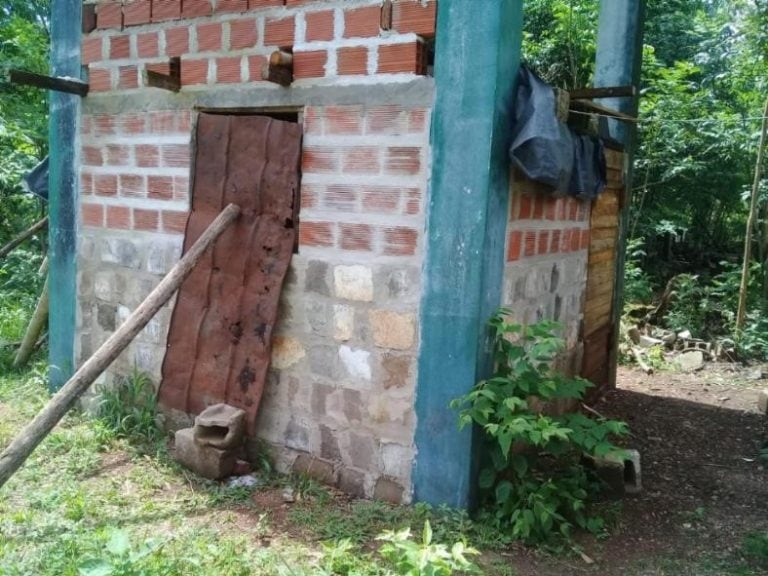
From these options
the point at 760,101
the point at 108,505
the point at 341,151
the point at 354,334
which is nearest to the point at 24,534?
the point at 108,505

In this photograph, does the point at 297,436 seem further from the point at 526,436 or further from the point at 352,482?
the point at 526,436

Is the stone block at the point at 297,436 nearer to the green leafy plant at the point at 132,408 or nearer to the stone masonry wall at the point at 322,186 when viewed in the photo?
the stone masonry wall at the point at 322,186

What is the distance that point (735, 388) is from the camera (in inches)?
263

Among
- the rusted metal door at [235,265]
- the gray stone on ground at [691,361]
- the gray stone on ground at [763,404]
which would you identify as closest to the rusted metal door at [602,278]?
the gray stone on ground at [763,404]

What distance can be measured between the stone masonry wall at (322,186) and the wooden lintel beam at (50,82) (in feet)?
0.70

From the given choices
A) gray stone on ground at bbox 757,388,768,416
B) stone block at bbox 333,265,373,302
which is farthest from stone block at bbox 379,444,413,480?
gray stone on ground at bbox 757,388,768,416

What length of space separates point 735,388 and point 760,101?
5143mm

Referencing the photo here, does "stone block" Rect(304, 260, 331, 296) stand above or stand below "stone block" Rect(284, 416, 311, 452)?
above

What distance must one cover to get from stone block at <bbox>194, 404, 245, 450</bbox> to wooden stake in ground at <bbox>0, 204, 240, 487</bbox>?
600mm

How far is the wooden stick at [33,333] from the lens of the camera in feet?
18.2

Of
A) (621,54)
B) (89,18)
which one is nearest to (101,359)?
(89,18)

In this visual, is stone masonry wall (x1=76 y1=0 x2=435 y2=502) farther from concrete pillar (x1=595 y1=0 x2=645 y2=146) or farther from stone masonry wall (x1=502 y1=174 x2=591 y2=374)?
concrete pillar (x1=595 y1=0 x2=645 y2=146)

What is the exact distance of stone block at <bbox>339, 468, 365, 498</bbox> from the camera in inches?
136

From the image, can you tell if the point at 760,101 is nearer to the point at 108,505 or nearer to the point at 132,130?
the point at 132,130
